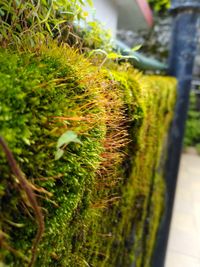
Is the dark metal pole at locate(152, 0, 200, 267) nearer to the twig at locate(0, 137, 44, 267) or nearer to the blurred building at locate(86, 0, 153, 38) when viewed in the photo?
the blurred building at locate(86, 0, 153, 38)

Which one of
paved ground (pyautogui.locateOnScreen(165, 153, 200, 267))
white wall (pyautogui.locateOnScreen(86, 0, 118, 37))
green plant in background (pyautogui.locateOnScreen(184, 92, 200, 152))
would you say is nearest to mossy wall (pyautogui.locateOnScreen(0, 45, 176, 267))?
white wall (pyautogui.locateOnScreen(86, 0, 118, 37))

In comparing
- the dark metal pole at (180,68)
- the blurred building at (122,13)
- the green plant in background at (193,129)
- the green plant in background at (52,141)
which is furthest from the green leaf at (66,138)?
the green plant in background at (193,129)

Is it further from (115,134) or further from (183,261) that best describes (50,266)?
(183,261)

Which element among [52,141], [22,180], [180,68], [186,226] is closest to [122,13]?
[180,68]

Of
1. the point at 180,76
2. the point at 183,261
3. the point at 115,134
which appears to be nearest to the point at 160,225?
the point at 183,261

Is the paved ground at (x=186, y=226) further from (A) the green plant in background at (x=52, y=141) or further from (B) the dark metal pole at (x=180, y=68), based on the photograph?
(A) the green plant in background at (x=52, y=141)

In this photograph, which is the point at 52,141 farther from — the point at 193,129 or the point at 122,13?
the point at 193,129
